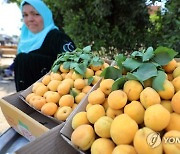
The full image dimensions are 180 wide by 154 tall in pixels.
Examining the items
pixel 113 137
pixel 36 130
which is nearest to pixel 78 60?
pixel 36 130

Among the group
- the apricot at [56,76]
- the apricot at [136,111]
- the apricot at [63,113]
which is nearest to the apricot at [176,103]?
the apricot at [136,111]

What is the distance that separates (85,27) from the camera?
3.99 meters

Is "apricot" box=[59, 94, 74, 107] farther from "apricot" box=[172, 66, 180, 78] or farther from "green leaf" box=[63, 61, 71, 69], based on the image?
"apricot" box=[172, 66, 180, 78]

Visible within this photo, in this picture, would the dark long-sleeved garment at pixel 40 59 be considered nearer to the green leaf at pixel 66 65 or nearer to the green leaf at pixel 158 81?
the green leaf at pixel 66 65

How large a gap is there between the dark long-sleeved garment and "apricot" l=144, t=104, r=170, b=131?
147 cm

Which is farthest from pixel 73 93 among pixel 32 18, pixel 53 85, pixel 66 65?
pixel 32 18

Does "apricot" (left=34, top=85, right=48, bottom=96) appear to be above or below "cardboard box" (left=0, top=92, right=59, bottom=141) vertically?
above

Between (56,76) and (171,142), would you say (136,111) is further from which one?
(56,76)

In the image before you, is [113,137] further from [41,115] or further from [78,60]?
[78,60]

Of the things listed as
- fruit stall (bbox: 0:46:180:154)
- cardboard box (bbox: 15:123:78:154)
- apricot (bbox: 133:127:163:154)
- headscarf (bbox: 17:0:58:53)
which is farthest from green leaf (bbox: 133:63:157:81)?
headscarf (bbox: 17:0:58:53)

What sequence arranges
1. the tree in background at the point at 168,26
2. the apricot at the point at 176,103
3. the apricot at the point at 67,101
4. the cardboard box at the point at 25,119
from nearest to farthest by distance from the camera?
the apricot at the point at 176,103 → the cardboard box at the point at 25,119 → the apricot at the point at 67,101 → the tree in background at the point at 168,26

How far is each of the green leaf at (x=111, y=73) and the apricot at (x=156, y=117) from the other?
11.1 inches

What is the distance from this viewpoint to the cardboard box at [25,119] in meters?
1.27

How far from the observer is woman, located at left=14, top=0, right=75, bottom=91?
7.34 feet
